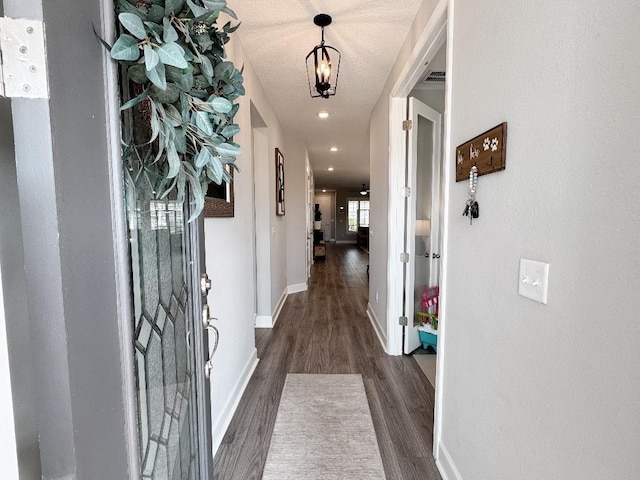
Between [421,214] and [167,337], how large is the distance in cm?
240

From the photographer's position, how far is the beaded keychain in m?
1.18

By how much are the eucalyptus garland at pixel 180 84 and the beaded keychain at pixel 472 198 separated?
0.94m

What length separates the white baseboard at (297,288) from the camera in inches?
191

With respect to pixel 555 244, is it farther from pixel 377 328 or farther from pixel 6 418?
pixel 377 328

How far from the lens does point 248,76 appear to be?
234 centimetres

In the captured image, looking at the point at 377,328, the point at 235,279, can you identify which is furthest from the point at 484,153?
the point at 377,328

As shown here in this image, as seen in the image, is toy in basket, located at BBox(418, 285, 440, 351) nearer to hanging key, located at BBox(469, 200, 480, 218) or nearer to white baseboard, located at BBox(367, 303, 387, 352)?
white baseboard, located at BBox(367, 303, 387, 352)

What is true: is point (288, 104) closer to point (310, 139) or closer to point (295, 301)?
point (310, 139)

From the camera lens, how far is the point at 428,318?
8.82ft

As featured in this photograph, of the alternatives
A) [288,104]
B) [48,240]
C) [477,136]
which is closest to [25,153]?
[48,240]

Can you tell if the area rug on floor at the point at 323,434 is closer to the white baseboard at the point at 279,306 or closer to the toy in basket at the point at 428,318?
the toy in basket at the point at 428,318

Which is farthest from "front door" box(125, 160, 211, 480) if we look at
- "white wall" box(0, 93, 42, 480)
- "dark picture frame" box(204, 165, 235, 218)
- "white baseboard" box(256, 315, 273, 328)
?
"white baseboard" box(256, 315, 273, 328)

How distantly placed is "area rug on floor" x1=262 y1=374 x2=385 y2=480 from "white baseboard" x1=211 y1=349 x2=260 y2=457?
0.97 ft

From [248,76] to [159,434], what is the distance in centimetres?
241
